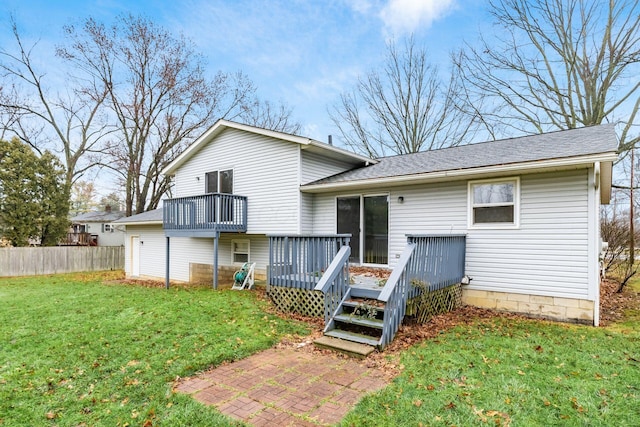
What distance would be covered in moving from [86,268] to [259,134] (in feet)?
46.6

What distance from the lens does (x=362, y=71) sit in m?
21.4

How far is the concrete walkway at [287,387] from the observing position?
3.37 metres

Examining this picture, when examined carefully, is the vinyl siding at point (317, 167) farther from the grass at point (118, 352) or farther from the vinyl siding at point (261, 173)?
the grass at point (118, 352)

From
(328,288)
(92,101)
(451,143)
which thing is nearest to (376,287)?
(328,288)

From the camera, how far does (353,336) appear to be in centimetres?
544

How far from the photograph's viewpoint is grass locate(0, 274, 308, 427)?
11.3 feet

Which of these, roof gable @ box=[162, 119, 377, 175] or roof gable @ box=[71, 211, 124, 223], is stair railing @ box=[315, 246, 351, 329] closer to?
roof gable @ box=[162, 119, 377, 175]

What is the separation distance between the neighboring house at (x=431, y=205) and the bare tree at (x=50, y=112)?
11662 millimetres

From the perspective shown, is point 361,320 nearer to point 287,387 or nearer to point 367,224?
point 287,387

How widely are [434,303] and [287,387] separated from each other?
3776 millimetres

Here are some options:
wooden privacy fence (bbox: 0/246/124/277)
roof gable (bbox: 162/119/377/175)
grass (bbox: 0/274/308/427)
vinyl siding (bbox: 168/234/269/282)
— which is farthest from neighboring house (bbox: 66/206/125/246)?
grass (bbox: 0/274/308/427)

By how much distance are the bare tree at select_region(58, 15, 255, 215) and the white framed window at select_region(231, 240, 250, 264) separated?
12.3m

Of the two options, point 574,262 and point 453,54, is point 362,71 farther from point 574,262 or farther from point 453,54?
point 574,262

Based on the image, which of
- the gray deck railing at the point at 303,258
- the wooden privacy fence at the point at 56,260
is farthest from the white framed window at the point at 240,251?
the wooden privacy fence at the point at 56,260
